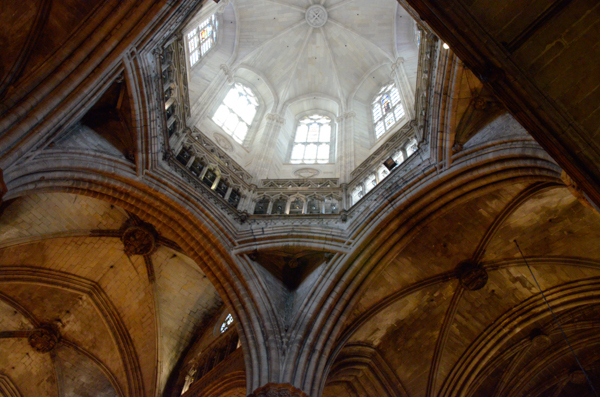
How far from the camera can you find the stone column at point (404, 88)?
1437 cm

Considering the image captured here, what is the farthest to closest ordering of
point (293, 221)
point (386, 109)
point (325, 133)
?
point (325, 133) < point (386, 109) < point (293, 221)

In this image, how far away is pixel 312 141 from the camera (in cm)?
1802

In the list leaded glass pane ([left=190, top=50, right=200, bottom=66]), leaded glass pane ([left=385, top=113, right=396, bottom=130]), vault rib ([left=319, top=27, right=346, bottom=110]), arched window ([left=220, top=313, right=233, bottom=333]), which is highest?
vault rib ([left=319, top=27, right=346, bottom=110])

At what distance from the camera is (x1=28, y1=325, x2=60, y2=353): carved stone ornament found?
46.0ft

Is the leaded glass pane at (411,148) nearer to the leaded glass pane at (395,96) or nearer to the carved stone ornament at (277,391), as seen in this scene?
the leaded glass pane at (395,96)

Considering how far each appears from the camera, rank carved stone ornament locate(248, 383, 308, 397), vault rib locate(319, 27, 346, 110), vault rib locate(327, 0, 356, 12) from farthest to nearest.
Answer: vault rib locate(327, 0, 356, 12) < vault rib locate(319, 27, 346, 110) < carved stone ornament locate(248, 383, 308, 397)

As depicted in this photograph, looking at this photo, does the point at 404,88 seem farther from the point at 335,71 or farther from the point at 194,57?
the point at 194,57

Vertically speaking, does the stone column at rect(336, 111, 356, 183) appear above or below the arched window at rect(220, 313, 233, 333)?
above

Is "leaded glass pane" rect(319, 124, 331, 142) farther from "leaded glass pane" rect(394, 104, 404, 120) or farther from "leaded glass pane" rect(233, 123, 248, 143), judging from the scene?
"leaded glass pane" rect(233, 123, 248, 143)

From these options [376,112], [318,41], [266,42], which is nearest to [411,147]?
[376,112]

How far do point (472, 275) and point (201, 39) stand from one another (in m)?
12.2

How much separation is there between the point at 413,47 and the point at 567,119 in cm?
1470

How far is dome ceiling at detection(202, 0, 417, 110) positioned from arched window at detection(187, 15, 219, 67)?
110cm

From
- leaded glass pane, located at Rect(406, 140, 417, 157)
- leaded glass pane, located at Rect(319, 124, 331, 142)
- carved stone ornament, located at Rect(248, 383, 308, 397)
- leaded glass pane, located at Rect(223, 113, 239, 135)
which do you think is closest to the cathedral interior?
carved stone ornament, located at Rect(248, 383, 308, 397)
